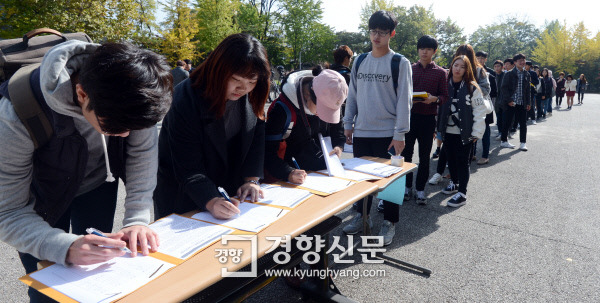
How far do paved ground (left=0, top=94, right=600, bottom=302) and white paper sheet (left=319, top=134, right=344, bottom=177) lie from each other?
0.85 metres

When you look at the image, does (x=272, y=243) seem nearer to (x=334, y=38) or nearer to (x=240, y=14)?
(x=240, y=14)

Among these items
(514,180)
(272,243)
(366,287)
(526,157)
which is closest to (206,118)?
(272,243)

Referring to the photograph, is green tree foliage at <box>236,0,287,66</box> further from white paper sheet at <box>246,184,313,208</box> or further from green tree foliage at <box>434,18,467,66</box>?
white paper sheet at <box>246,184,313,208</box>

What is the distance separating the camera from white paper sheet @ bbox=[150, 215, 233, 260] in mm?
1229

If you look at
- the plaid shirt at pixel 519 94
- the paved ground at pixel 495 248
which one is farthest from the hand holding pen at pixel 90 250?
the plaid shirt at pixel 519 94

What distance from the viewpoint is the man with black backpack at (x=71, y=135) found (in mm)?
936

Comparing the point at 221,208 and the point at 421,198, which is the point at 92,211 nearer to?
the point at 221,208

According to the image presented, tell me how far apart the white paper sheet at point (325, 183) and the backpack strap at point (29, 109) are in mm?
1213

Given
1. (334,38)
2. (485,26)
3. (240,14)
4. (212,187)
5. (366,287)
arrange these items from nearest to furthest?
(212,187) < (366,287) < (240,14) < (334,38) < (485,26)

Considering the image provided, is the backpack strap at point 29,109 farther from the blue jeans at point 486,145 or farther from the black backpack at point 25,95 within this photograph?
the blue jeans at point 486,145

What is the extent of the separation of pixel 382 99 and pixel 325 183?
1346 mm

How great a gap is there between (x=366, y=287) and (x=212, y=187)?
1.45 metres

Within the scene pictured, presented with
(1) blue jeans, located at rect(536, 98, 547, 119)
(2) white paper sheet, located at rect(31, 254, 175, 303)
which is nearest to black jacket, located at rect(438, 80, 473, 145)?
(2) white paper sheet, located at rect(31, 254, 175, 303)

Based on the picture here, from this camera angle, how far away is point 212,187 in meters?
1.55
